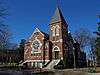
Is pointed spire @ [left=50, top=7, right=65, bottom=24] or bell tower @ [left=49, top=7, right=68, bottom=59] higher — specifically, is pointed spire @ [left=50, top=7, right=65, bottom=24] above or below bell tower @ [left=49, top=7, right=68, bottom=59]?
above

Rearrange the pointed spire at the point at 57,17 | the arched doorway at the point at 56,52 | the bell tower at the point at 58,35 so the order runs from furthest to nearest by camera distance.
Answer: the pointed spire at the point at 57,17 → the arched doorway at the point at 56,52 → the bell tower at the point at 58,35

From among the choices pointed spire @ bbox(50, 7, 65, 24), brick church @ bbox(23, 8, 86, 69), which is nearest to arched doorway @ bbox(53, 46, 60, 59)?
brick church @ bbox(23, 8, 86, 69)

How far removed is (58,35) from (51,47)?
425cm

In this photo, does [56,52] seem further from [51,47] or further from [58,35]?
[58,35]

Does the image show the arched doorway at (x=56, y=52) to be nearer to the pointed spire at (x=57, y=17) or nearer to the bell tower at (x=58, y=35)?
the bell tower at (x=58, y=35)

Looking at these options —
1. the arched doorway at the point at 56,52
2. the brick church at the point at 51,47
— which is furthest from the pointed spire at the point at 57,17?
the arched doorway at the point at 56,52

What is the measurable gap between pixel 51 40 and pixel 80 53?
18.9 metres

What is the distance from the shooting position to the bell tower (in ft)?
210

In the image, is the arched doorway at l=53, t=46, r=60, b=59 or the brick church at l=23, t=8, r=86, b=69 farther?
the arched doorway at l=53, t=46, r=60, b=59

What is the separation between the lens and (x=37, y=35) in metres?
69.2

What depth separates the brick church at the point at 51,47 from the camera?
64188 millimetres

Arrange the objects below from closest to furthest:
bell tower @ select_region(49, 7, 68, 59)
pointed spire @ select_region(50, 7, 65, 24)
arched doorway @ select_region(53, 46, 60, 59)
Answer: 1. bell tower @ select_region(49, 7, 68, 59)
2. arched doorway @ select_region(53, 46, 60, 59)
3. pointed spire @ select_region(50, 7, 65, 24)

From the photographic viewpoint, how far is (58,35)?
65.6 m

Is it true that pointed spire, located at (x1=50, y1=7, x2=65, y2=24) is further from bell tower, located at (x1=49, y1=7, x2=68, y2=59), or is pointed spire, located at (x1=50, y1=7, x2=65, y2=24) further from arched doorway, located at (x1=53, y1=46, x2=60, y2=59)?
arched doorway, located at (x1=53, y1=46, x2=60, y2=59)
